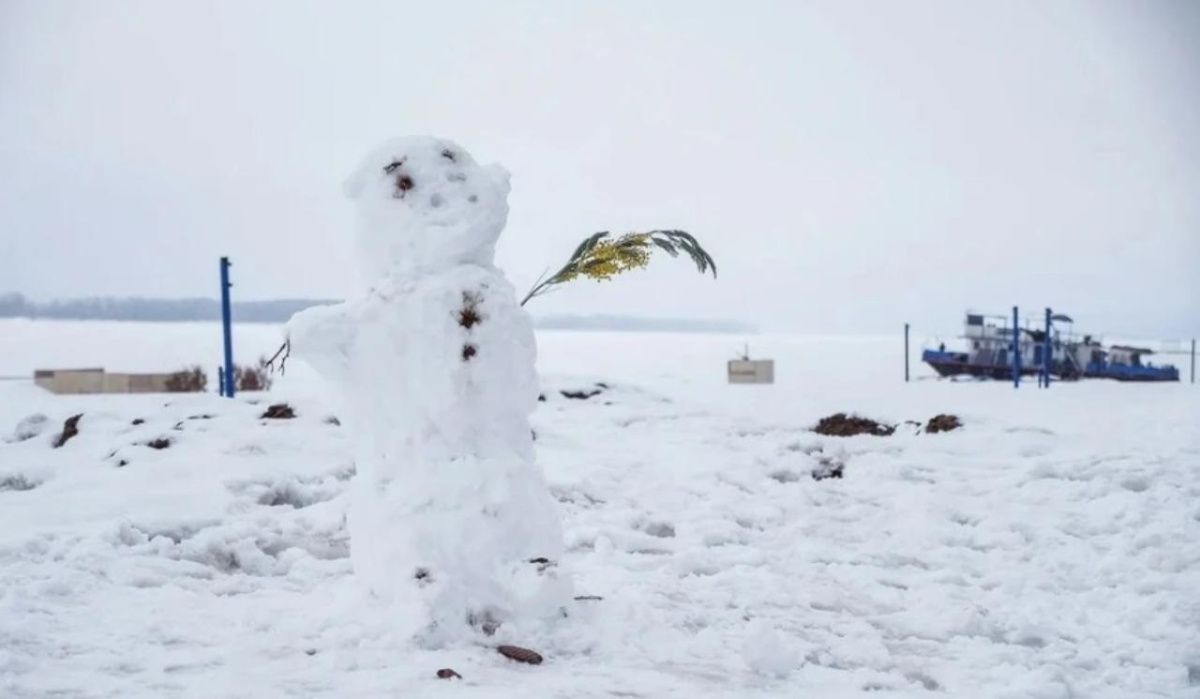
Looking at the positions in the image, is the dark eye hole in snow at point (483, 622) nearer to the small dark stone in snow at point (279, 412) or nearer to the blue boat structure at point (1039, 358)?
the small dark stone in snow at point (279, 412)

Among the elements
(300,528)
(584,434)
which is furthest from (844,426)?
(300,528)

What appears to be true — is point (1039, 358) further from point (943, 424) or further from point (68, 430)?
Result: point (68, 430)

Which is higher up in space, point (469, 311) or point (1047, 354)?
point (469, 311)

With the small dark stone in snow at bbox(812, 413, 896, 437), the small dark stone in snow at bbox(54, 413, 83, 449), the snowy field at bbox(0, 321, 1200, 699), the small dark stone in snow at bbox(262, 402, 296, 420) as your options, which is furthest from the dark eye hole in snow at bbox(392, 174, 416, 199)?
the small dark stone in snow at bbox(812, 413, 896, 437)

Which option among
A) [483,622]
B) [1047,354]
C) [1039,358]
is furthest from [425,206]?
[1039,358]

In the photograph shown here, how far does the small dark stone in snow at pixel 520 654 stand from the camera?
387cm

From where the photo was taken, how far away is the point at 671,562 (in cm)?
609

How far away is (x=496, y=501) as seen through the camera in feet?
14.2

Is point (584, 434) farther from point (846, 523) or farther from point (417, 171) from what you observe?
point (417, 171)

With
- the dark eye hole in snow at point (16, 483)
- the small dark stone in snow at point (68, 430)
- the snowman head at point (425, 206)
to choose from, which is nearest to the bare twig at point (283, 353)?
the snowman head at point (425, 206)

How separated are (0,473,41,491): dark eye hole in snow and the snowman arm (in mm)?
4314

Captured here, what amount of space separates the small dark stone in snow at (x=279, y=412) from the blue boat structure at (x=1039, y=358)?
839 inches

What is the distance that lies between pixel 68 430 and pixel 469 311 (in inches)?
260

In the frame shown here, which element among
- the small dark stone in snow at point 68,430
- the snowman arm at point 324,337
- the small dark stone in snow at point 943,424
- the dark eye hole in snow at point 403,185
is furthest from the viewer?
the small dark stone in snow at point 943,424
